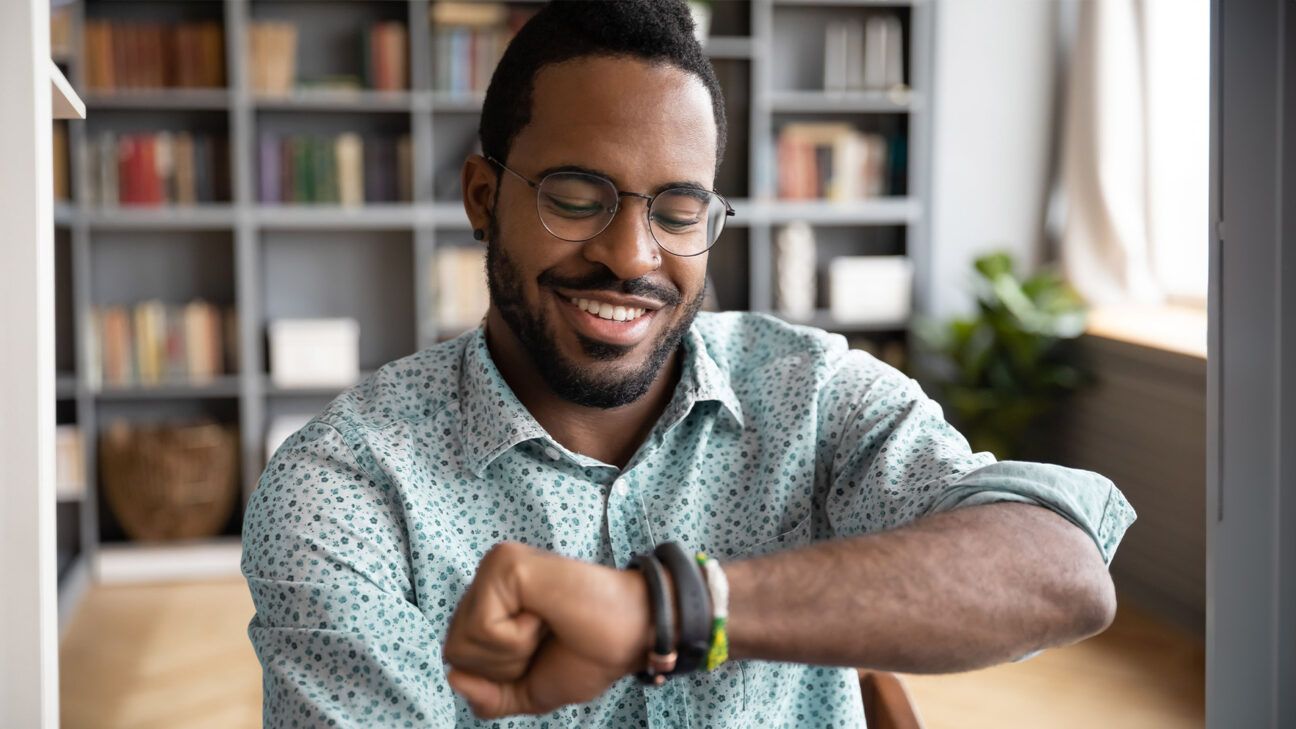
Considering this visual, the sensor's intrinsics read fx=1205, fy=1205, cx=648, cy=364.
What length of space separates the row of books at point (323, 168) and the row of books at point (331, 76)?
0.20 meters

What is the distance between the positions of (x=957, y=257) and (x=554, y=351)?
3.71 m

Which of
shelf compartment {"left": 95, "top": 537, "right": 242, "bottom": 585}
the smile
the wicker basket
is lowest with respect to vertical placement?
shelf compartment {"left": 95, "top": 537, "right": 242, "bottom": 585}

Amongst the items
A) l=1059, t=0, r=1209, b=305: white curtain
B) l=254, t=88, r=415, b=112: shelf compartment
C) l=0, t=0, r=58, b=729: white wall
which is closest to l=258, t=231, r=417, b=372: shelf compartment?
l=254, t=88, r=415, b=112: shelf compartment

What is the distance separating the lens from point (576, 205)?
1290 millimetres

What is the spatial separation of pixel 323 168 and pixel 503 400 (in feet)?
11.1

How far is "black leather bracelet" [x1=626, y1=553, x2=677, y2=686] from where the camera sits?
32.8 inches

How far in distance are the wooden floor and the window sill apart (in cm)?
87

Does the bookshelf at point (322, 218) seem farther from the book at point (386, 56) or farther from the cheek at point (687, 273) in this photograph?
the cheek at point (687, 273)

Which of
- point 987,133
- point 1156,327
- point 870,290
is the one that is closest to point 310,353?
point 870,290

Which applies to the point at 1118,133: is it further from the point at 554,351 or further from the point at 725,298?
the point at 554,351

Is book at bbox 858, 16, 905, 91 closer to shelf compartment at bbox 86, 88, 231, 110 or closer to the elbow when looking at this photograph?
shelf compartment at bbox 86, 88, 231, 110

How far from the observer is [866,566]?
939 millimetres

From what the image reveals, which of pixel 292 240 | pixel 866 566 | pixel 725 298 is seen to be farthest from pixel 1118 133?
pixel 866 566

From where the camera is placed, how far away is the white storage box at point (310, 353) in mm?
4496
